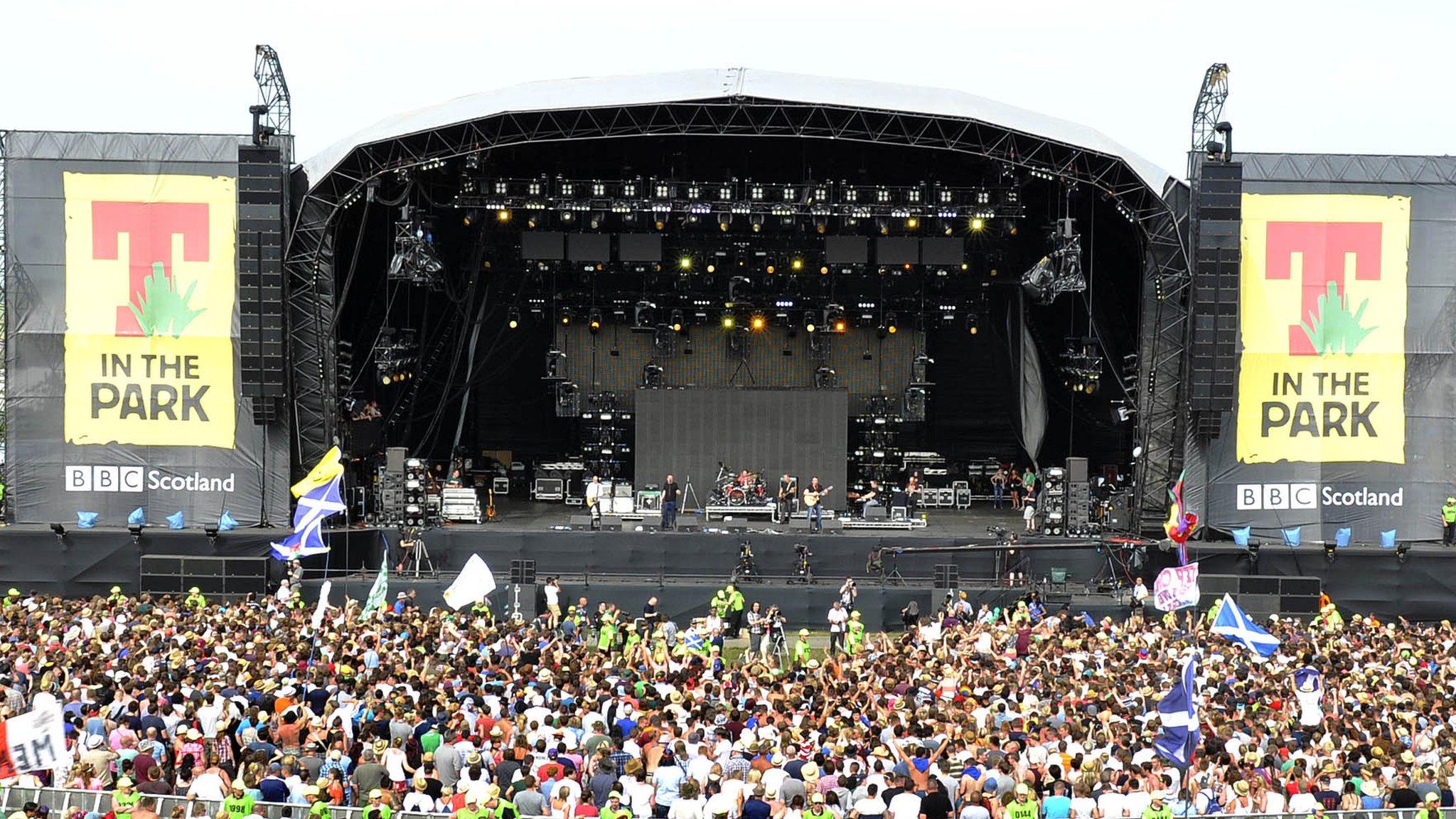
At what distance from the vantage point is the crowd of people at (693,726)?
36.1 ft

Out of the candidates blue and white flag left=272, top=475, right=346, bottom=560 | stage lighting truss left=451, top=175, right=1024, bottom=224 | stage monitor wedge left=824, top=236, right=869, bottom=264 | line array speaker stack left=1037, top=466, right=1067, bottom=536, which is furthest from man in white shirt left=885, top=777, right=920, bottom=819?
stage monitor wedge left=824, top=236, right=869, bottom=264

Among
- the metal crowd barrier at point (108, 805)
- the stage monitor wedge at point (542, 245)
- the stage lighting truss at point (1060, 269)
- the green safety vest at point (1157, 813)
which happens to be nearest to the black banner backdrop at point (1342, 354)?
the stage lighting truss at point (1060, 269)

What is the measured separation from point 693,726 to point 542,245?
2282 centimetres

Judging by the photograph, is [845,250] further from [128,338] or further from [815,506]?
[128,338]

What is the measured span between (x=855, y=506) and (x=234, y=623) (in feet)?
63.4

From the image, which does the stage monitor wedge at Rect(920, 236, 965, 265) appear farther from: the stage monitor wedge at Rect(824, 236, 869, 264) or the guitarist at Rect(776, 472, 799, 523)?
the guitarist at Rect(776, 472, 799, 523)

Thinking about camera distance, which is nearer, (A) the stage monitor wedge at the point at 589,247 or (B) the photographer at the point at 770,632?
(B) the photographer at the point at 770,632

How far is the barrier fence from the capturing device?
10695 mm

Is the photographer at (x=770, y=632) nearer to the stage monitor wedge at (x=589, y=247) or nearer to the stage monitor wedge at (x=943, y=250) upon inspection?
the stage monitor wedge at (x=589, y=247)

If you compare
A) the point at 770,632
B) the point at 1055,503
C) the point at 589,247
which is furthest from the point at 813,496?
the point at 589,247

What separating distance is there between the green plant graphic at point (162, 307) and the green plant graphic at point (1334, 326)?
Answer: 22.1 meters

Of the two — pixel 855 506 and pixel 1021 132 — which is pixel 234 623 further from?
pixel 855 506

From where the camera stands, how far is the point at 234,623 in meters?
19.4

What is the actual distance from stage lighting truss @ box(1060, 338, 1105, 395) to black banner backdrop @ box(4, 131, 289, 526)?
707 inches
